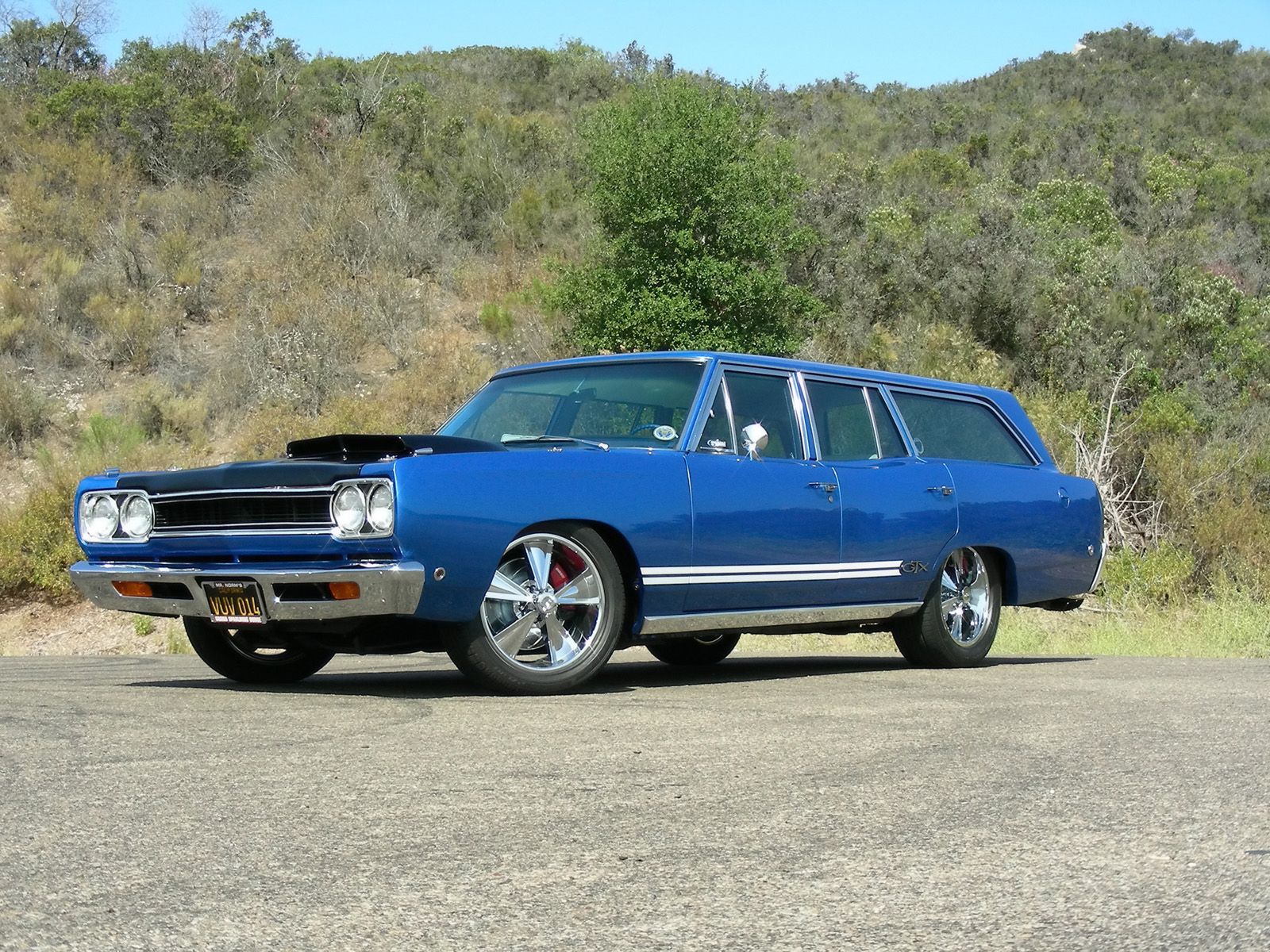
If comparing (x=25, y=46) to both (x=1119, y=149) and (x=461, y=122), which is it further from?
(x=1119, y=149)

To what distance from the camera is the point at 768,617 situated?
23.3 ft

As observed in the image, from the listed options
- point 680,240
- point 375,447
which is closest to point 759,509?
point 375,447

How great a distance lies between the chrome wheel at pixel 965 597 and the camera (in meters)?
8.34

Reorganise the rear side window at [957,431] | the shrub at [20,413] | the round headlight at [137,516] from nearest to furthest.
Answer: the round headlight at [137,516] → the rear side window at [957,431] → the shrub at [20,413]

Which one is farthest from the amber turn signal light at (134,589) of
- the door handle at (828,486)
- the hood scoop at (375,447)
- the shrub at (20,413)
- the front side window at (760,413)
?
the shrub at (20,413)

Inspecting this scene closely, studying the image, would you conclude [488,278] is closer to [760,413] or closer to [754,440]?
[760,413]

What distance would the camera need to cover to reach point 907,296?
3256cm

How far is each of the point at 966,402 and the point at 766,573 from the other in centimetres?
258

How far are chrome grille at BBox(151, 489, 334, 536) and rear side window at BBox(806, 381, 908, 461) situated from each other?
2.83 meters

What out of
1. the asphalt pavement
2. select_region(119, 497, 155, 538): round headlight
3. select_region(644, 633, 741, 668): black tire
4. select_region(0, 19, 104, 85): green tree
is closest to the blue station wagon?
select_region(119, 497, 155, 538): round headlight

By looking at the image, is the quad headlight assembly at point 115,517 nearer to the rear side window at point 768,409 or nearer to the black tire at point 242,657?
the black tire at point 242,657

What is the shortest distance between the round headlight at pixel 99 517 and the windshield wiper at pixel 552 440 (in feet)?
5.92

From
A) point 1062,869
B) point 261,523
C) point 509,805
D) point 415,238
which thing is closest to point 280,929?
point 509,805

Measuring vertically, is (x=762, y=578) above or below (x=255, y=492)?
below
